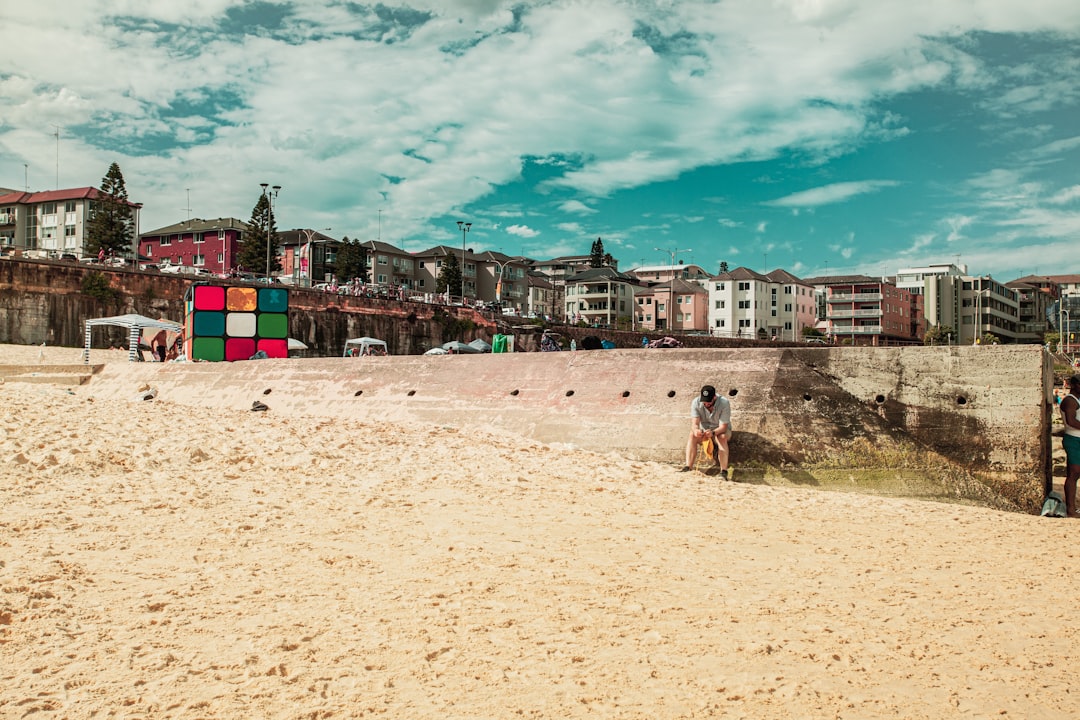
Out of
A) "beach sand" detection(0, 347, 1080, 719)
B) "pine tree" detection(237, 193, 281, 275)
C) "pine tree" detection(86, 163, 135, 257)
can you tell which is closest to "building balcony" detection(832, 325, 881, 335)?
"pine tree" detection(237, 193, 281, 275)

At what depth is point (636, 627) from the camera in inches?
181

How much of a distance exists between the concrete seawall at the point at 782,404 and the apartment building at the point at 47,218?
85.8m

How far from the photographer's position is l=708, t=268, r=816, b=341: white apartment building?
102 m

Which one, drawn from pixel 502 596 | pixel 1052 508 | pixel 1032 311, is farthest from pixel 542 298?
pixel 502 596

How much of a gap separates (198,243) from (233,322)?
255 ft

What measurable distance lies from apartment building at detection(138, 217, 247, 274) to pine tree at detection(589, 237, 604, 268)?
6187cm

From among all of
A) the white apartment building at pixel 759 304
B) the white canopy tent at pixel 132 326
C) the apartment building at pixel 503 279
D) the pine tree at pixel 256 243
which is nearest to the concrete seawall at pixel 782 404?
→ the white canopy tent at pixel 132 326

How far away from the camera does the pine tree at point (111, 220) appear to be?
6981cm

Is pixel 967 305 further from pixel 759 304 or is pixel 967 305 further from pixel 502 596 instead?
pixel 502 596

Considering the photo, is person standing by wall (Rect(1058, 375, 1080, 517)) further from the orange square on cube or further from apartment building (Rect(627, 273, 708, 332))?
apartment building (Rect(627, 273, 708, 332))

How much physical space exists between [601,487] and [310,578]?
4.34 meters

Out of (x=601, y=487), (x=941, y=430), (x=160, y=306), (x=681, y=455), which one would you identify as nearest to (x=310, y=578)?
(x=601, y=487)

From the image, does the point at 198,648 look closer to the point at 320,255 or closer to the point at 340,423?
the point at 340,423

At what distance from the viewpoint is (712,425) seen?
989 centimetres
